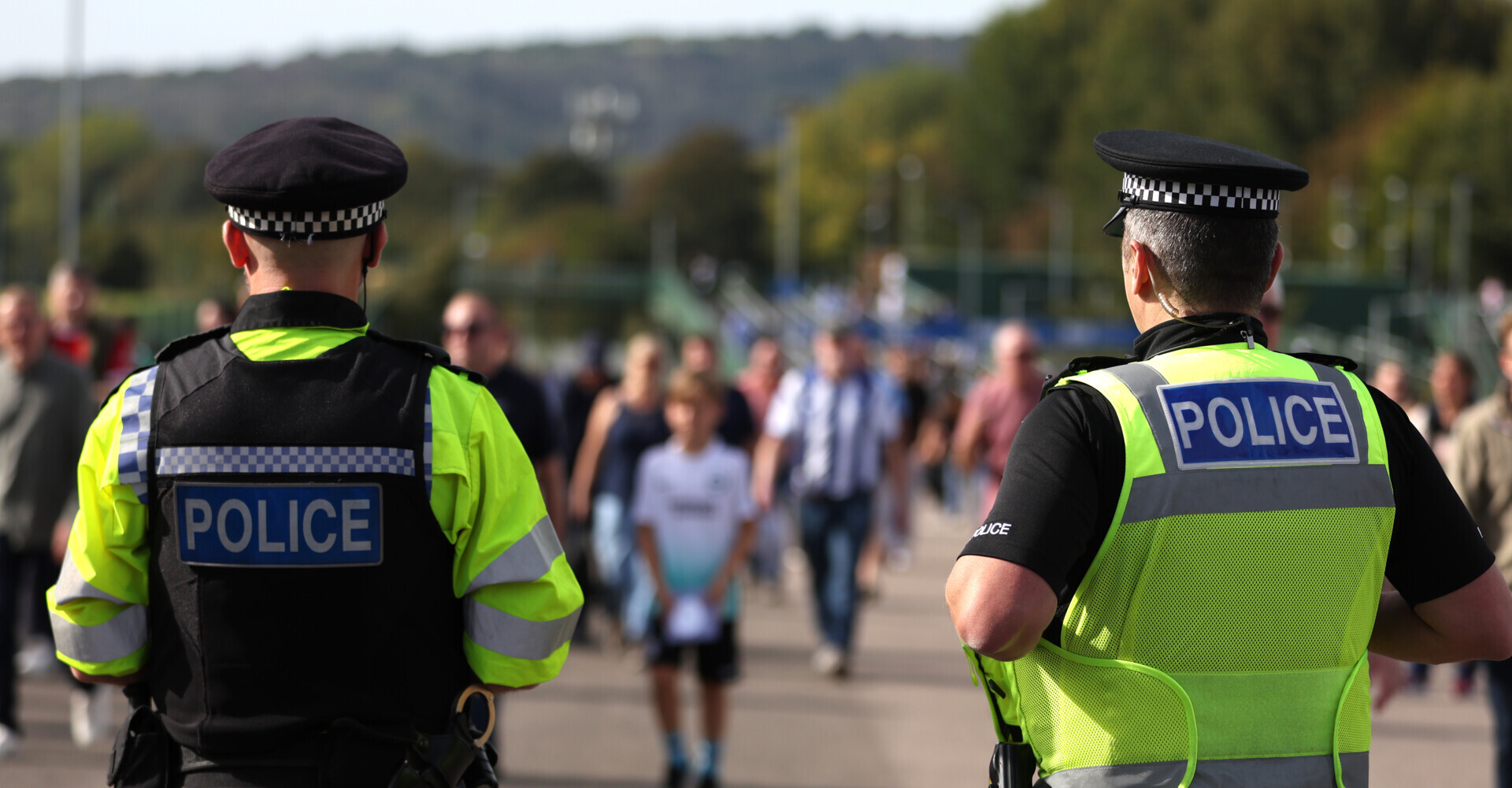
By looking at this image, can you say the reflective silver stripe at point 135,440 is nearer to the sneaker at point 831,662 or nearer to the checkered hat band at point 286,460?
the checkered hat band at point 286,460

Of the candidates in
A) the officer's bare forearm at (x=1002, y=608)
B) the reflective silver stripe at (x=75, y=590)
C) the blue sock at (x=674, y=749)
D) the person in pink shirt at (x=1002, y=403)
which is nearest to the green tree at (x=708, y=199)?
the person in pink shirt at (x=1002, y=403)

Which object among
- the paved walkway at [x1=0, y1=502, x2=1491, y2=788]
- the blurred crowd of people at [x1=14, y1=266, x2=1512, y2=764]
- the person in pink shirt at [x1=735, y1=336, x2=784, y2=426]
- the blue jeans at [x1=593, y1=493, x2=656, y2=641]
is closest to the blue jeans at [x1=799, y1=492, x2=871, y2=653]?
the blurred crowd of people at [x1=14, y1=266, x2=1512, y2=764]

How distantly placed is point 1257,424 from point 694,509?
4.83 meters

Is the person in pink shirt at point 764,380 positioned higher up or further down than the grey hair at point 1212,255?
further down

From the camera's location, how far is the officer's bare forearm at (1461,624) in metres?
2.73

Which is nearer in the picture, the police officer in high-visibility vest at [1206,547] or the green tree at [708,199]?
the police officer in high-visibility vest at [1206,547]

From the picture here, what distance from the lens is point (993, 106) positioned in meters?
93.2

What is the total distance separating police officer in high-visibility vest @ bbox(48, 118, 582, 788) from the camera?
9.12ft

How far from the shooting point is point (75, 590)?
286 centimetres

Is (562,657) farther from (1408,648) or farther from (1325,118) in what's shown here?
(1325,118)

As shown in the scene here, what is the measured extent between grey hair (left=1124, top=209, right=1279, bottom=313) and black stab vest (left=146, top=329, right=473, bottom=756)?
1.31 metres

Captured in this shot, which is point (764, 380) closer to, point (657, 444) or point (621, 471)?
point (621, 471)

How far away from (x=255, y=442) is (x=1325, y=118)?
76.3m

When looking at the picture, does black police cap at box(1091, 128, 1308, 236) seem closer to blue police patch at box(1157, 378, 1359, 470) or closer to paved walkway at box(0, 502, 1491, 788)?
blue police patch at box(1157, 378, 1359, 470)
